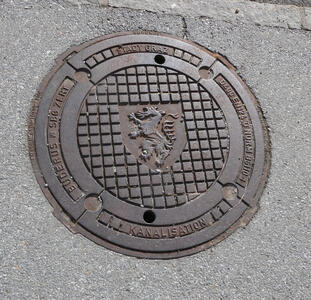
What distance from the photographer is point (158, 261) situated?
78.1 inches

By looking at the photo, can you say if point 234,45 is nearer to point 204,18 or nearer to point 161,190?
point 204,18

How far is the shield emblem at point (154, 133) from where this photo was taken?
221cm

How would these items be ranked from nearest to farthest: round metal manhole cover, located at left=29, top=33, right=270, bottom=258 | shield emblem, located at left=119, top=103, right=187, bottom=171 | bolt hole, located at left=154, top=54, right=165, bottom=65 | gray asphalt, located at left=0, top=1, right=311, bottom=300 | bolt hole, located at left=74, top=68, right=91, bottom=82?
gray asphalt, located at left=0, top=1, right=311, bottom=300, round metal manhole cover, located at left=29, top=33, right=270, bottom=258, shield emblem, located at left=119, top=103, right=187, bottom=171, bolt hole, located at left=74, top=68, right=91, bottom=82, bolt hole, located at left=154, top=54, right=165, bottom=65

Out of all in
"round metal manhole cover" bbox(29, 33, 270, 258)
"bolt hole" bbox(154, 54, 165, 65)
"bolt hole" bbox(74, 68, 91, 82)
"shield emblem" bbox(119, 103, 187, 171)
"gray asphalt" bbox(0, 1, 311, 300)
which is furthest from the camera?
"bolt hole" bbox(154, 54, 165, 65)

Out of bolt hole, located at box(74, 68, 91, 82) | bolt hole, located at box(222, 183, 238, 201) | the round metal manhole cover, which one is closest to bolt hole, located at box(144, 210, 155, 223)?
the round metal manhole cover

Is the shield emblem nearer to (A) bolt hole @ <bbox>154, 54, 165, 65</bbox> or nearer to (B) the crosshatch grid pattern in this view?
(B) the crosshatch grid pattern

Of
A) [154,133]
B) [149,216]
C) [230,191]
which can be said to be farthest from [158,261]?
[154,133]

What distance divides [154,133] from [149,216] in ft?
1.56

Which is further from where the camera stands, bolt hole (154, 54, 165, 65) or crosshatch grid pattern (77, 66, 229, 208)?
bolt hole (154, 54, 165, 65)

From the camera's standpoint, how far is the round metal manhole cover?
Result: 6.72 feet

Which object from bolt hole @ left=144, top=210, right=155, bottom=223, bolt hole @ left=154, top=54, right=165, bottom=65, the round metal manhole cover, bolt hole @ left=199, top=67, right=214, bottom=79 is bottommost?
bolt hole @ left=144, top=210, right=155, bottom=223

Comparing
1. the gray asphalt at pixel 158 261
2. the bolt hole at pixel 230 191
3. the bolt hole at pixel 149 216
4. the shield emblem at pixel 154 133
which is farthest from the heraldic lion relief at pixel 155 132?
the gray asphalt at pixel 158 261

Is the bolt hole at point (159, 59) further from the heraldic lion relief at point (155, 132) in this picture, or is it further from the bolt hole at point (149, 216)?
the bolt hole at point (149, 216)

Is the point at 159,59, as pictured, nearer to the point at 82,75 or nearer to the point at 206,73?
the point at 206,73
